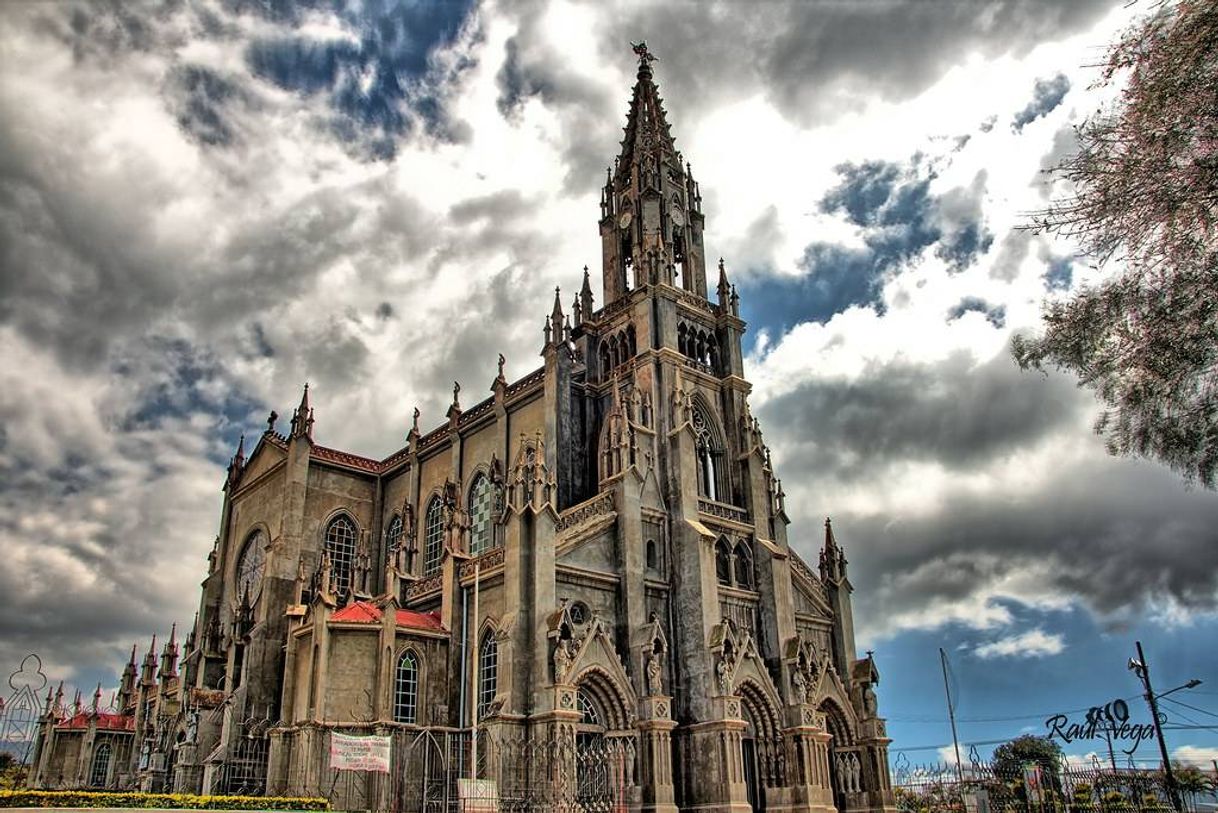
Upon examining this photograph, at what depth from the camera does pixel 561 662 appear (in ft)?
94.3

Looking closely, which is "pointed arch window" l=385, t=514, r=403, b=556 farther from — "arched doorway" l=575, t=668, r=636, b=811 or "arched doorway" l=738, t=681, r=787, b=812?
"arched doorway" l=738, t=681, r=787, b=812

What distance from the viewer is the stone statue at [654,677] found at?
102 feet

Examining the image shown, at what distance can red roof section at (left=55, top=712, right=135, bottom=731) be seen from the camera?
49.8m

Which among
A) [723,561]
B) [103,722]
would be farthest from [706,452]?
[103,722]

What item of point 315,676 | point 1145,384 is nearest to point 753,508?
point 315,676

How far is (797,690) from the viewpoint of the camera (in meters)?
34.9

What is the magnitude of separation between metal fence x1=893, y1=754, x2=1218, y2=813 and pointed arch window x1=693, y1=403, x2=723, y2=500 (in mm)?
13771

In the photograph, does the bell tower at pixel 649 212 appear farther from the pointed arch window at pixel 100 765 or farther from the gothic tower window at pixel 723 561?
the pointed arch window at pixel 100 765

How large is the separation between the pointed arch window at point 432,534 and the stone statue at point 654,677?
1466cm

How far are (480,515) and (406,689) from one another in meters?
10.8

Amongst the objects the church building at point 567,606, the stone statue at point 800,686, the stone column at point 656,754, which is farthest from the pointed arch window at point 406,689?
the stone statue at point 800,686

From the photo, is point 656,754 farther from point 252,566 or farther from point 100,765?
point 100,765

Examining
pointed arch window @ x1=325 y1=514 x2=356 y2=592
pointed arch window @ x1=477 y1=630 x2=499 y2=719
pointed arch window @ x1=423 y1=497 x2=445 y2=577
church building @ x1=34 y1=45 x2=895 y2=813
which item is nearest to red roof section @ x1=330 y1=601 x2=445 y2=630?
church building @ x1=34 y1=45 x2=895 y2=813

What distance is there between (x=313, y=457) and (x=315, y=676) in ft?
56.1
